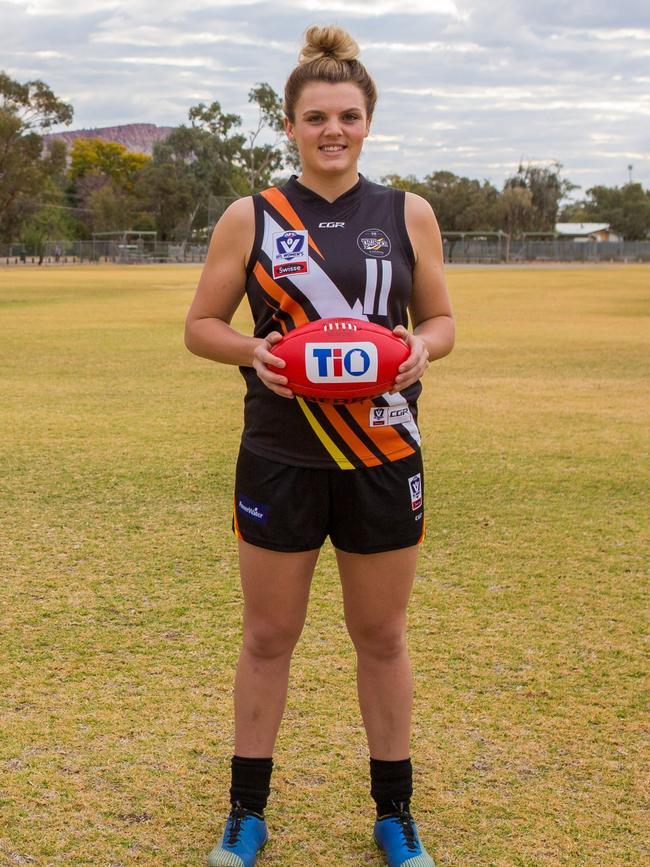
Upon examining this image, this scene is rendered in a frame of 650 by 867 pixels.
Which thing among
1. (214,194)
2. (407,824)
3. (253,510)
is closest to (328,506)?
(253,510)

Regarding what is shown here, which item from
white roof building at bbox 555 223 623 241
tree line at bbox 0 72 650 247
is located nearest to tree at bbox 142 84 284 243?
tree line at bbox 0 72 650 247

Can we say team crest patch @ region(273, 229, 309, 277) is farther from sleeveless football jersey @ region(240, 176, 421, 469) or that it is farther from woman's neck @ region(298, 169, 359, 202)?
woman's neck @ region(298, 169, 359, 202)

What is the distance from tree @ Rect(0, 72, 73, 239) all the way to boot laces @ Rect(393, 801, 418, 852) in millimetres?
73064

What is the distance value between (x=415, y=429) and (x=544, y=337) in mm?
16664

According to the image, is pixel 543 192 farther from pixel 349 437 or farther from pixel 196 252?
pixel 349 437

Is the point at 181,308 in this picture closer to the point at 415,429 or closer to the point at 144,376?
the point at 144,376

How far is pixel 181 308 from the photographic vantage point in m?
27.0

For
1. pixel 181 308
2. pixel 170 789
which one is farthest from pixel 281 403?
pixel 181 308

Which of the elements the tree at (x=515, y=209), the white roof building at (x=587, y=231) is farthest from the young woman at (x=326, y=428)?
the white roof building at (x=587, y=231)

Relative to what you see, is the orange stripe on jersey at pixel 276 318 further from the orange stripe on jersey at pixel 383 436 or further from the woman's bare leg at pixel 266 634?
the woman's bare leg at pixel 266 634

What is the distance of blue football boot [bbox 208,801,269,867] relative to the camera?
10.2 ft

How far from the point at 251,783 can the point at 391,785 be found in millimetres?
405

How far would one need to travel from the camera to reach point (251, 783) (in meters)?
3.23

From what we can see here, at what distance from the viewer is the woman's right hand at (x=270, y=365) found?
286 centimetres
